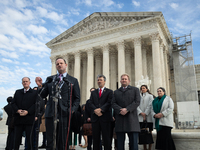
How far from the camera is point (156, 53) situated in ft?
75.5

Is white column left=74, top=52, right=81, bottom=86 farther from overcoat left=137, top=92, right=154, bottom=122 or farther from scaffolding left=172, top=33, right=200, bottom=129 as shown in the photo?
overcoat left=137, top=92, right=154, bottom=122

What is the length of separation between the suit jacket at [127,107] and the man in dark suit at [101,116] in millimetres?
220

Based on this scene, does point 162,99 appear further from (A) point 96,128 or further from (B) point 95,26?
(B) point 95,26

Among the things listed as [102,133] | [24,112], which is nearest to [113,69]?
[102,133]

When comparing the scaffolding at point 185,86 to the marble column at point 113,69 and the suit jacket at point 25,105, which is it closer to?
the marble column at point 113,69

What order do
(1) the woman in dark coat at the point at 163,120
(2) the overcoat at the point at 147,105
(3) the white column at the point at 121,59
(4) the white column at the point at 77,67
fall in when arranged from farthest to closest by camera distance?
1. (4) the white column at the point at 77,67
2. (3) the white column at the point at 121,59
3. (2) the overcoat at the point at 147,105
4. (1) the woman in dark coat at the point at 163,120

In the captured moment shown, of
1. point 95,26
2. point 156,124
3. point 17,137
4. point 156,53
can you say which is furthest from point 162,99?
point 95,26

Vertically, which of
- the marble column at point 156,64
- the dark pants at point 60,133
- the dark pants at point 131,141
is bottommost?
the dark pants at point 131,141

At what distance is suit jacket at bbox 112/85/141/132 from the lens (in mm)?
5191

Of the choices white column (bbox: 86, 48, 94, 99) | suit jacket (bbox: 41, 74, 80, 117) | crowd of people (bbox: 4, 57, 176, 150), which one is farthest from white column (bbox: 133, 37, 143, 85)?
suit jacket (bbox: 41, 74, 80, 117)

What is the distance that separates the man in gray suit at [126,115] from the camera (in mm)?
5162

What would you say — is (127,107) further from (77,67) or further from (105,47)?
(77,67)

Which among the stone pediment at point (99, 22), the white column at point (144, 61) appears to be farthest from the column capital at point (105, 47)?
the white column at point (144, 61)

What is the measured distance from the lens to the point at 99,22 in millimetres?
28750
